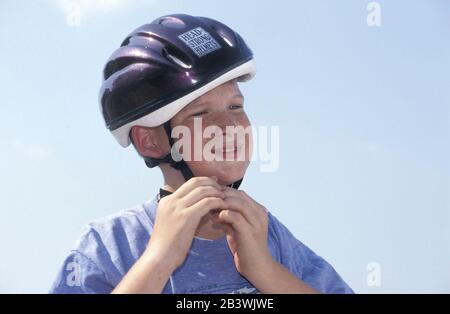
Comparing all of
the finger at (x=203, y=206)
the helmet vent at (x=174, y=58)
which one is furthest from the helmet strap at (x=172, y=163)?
the finger at (x=203, y=206)

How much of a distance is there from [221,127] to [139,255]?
85 cm

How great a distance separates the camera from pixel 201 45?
3525 millimetres

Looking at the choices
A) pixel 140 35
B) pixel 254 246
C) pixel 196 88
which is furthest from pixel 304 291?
pixel 140 35

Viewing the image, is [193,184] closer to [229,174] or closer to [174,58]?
[229,174]

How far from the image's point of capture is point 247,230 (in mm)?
2814

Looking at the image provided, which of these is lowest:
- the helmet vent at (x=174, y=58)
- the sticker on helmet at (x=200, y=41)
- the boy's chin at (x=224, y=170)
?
the boy's chin at (x=224, y=170)

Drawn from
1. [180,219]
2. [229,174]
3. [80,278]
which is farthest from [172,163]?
[80,278]

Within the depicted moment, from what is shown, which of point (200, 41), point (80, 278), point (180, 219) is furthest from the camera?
point (200, 41)

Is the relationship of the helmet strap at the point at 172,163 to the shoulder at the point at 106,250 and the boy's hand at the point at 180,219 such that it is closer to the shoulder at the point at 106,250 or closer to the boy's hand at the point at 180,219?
the shoulder at the point at 106,250

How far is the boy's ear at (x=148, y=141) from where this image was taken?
3.55 meters

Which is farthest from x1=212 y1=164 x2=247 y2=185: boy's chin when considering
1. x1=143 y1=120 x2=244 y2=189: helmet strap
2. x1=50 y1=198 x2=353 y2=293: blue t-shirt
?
x1=50 y1=198 x2=353 y2=293: blue t-shirt

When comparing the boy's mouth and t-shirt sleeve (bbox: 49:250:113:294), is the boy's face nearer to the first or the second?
the boy's mouth

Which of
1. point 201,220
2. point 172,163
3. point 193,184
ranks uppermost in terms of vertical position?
point 172,163

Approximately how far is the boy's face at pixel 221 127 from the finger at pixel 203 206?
0.53 meters
